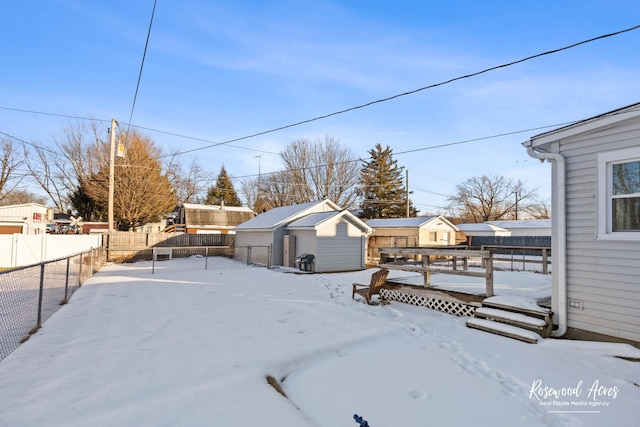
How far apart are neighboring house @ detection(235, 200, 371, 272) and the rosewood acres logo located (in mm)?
12783

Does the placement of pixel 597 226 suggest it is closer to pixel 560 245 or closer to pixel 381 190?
pixel 560 245

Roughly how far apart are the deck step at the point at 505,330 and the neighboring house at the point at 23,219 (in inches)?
1081

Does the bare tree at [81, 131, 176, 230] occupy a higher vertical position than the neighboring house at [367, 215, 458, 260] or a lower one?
higher

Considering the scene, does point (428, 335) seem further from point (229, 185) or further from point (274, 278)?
point (229, 185)

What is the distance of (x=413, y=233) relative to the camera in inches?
1016

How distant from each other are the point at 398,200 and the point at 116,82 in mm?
30364

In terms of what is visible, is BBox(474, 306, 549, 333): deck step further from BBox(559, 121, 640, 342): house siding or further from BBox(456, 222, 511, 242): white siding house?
BBox(456, 222, 511, 242): white siding house

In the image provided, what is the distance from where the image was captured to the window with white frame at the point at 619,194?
511 cm

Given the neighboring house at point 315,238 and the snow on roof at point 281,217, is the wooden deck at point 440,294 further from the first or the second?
the snow on roof at point 281,217

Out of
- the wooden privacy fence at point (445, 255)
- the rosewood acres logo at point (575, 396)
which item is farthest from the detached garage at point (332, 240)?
the rosewood acres logo at point (575, 396)

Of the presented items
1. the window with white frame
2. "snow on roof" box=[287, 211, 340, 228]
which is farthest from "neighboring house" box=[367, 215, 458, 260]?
the window with white frame

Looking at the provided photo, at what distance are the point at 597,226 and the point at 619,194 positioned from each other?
595mm

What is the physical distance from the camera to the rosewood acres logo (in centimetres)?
354

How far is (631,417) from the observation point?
10.9 feet
